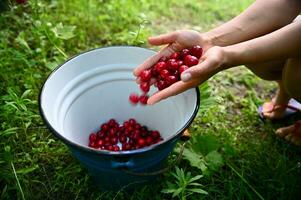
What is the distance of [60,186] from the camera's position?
6.27 ft

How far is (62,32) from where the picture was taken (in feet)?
8.25

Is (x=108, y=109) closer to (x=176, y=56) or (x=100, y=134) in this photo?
(x=100, y=134)

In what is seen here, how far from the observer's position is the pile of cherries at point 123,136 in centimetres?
203

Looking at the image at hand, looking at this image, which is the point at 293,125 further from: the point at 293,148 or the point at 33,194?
the point at 33,194

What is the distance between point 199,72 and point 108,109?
0.73m

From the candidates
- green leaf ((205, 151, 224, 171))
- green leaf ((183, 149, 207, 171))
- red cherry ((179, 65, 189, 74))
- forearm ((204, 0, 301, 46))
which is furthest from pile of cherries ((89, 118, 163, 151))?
forearm ((204, 0, 301, 46))

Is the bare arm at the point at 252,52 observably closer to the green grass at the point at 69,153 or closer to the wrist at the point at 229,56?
the wrist at the point at 229,56

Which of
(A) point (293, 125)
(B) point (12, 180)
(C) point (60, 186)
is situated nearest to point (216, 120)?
(A) point (293, 125)

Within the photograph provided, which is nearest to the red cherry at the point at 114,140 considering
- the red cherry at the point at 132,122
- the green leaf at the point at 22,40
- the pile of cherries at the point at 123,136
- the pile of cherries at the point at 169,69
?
the pile of cherries at the point at 123,136

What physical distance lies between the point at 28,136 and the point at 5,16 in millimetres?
1055

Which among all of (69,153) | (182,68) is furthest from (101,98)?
(182,68)

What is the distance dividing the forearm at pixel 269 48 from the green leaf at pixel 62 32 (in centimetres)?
117

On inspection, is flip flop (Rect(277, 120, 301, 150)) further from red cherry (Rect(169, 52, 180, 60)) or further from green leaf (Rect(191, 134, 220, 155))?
red cherry (Rect(169, 52, 180, 60))

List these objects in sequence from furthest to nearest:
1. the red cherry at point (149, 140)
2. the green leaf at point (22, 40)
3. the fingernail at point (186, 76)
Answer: the green leaf at point (22, 40) < the red cherry at point (149, 140) < the fingernail at point (186, 76)
